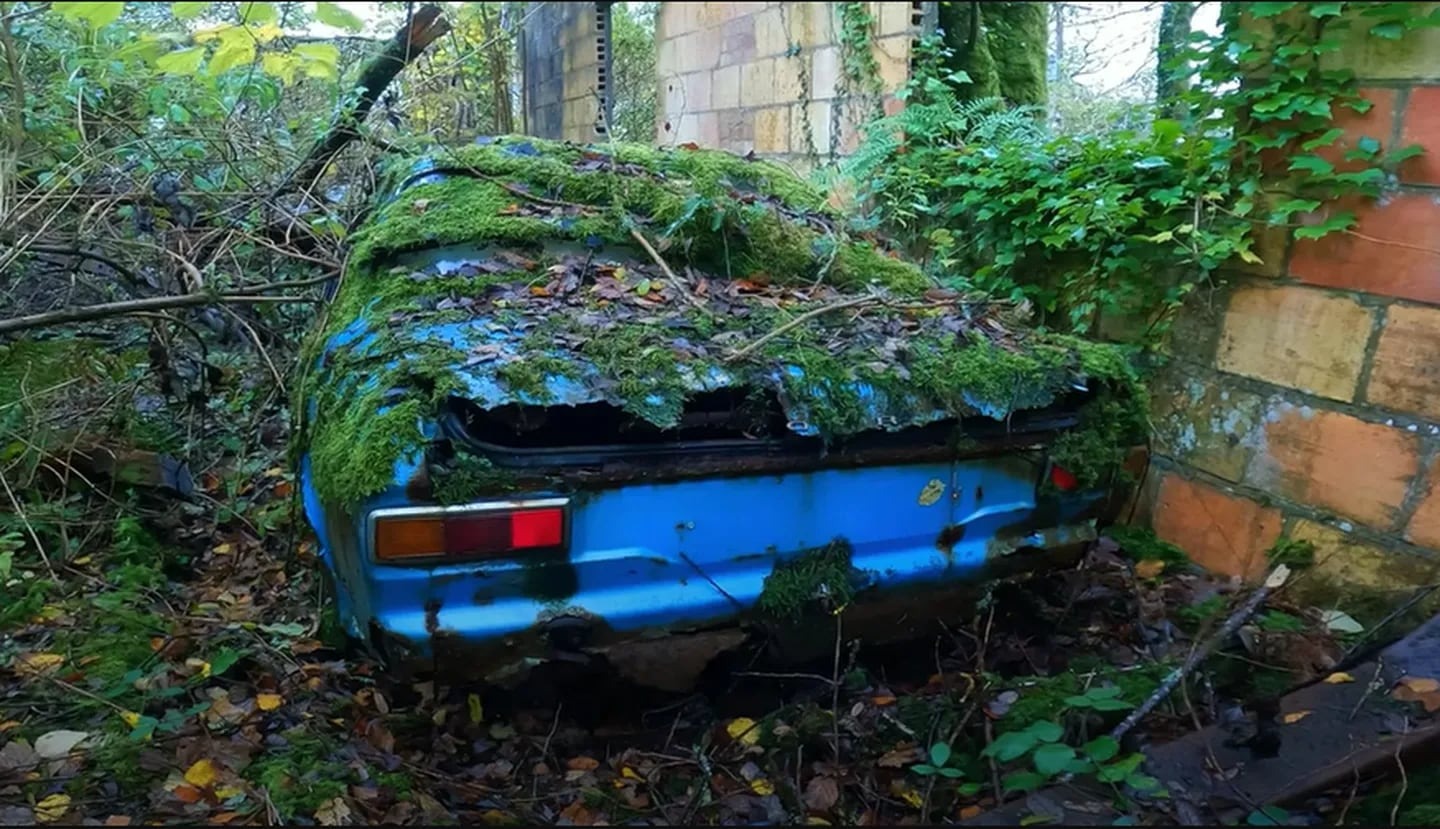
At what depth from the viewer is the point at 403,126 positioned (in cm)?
559

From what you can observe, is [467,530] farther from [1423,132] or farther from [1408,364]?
[1423,132]

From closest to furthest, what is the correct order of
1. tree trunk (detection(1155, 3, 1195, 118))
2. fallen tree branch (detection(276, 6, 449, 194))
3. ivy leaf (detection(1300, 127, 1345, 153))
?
ivy leaf (detection(1300, 127, 1345, 153)), tree trunk (detection(1155, 3, 1195, 118)), fallen tree branch (detection(276, 6, 449, 194))

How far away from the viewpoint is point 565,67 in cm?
984

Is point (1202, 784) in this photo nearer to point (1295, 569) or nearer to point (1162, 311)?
point (1295, 569)

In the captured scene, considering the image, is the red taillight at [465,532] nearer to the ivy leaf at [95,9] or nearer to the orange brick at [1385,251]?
the ivy leaf at [95,9]

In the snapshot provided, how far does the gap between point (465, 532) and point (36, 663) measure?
1.75 m

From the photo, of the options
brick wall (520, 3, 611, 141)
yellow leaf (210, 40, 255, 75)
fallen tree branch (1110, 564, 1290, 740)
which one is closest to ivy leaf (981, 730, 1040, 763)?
fallen tree branch (1110, 564, 1290, 740)

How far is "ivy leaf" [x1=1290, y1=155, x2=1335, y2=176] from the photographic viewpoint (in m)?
3.15

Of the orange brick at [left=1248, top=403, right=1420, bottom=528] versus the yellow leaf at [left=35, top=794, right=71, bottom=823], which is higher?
the orange brick at [left=1248, top=403, right=1420, bottom=528]

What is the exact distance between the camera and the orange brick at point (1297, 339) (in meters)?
3.21

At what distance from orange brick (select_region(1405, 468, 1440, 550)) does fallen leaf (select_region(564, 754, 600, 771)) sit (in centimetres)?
271

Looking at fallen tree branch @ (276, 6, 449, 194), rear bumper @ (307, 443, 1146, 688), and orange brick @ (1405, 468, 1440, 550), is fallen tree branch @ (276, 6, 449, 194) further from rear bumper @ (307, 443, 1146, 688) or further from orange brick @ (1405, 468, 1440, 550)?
orange brick @ (1405, 468, 1440, 550)

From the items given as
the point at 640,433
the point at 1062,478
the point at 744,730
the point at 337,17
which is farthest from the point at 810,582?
the point at 337,17

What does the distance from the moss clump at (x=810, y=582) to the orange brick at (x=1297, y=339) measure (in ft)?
6.42
